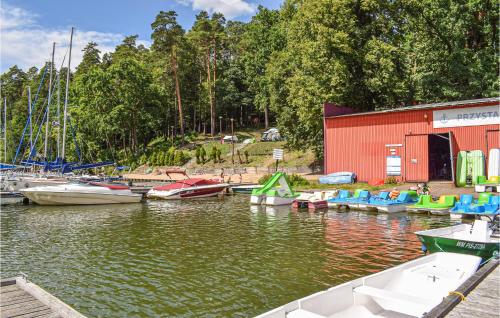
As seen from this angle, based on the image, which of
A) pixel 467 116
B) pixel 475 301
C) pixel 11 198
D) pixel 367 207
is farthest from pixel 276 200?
pixel 11 198

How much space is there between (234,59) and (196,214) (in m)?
67.9

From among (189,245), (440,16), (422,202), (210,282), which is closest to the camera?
(210,282)

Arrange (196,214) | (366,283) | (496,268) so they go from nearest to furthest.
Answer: (366,283), (496,268), (196,214)

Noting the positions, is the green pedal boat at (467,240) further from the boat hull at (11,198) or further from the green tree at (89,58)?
the green tree at (89,58)

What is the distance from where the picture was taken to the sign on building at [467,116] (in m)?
27.6

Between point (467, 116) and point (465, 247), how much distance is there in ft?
68.2

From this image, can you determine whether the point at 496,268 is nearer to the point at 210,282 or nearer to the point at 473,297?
the point at 473,297

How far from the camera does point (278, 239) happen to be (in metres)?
16.4

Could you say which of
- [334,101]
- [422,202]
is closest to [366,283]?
[422,202]

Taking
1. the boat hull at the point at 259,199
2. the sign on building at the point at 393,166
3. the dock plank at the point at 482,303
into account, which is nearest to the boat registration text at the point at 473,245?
the dock plank at the point at 482,303

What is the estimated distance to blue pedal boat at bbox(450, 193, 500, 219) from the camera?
19.3m

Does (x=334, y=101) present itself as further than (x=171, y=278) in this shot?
Yes

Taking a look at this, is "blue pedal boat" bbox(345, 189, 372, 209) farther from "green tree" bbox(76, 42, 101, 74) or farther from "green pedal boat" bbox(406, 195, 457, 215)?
"green tree" bbox(76, 42, 101, 74)

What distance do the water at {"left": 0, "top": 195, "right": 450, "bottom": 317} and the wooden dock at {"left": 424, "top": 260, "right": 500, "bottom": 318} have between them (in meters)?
3.57
